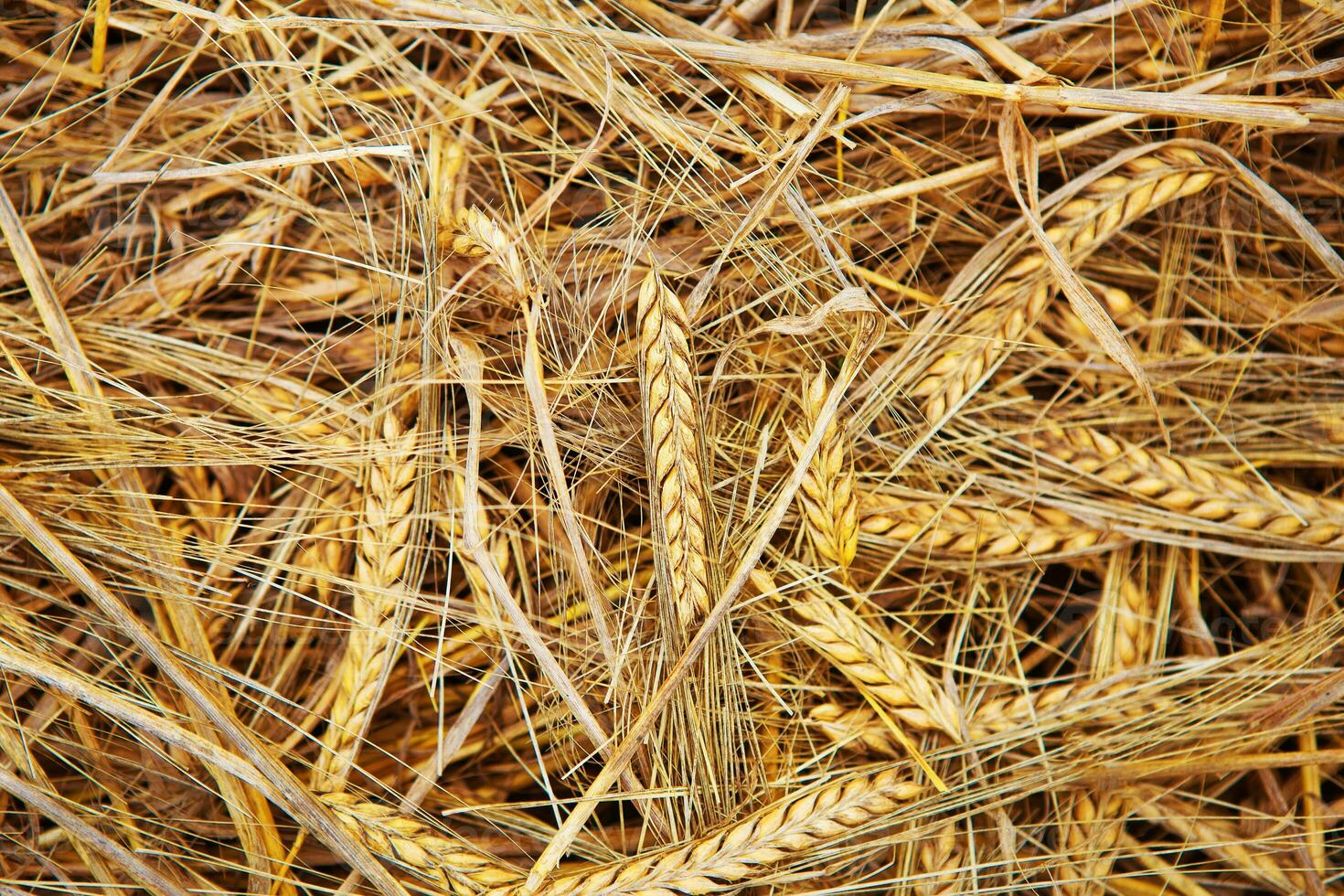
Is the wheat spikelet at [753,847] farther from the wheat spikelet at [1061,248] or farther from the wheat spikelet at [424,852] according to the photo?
the wheat spikelet at [1061,248]

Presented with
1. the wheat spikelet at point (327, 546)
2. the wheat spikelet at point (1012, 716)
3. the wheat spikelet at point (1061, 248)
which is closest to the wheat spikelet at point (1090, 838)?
the wheat spikelet at point (1012, 716)

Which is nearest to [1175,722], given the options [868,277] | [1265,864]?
[1265,864]

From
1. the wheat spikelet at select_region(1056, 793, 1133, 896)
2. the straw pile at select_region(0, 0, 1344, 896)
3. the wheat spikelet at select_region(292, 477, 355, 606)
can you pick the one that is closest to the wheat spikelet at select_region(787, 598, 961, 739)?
the straw pile at select_region(0, 0, 1344, 896)

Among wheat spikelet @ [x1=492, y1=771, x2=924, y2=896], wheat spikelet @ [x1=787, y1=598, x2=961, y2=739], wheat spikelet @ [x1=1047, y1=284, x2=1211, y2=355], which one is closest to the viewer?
wheat spikelet @ [x1=492, y1=771, x2=924, y2=896]

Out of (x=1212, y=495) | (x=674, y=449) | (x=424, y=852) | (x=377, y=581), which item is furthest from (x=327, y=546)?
(x=1212, y=495)

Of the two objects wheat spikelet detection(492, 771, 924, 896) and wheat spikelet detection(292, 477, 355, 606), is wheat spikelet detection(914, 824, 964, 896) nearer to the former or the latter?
wheat spikelet detection(492, 771, 924, 896)
